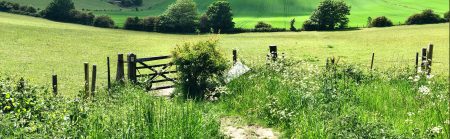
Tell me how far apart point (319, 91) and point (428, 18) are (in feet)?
252

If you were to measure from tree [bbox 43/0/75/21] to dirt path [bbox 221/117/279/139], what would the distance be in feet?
282

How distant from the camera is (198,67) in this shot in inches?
692

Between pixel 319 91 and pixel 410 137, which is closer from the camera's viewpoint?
pixel 410 137

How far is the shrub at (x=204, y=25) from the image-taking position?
283 feet

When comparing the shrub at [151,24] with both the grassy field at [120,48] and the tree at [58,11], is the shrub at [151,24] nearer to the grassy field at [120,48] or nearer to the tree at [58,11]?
the grassy field at [120,48]

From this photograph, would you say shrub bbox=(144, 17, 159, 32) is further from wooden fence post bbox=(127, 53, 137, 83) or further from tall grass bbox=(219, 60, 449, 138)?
tall grass bbox=(219, 60, 449, 138)

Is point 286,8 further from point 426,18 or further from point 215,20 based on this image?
point 426,18

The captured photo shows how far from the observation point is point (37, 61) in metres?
42.5

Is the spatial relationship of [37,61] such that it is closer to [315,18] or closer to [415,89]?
[415,89]

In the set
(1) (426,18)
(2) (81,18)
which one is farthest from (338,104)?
(2) (81,18)

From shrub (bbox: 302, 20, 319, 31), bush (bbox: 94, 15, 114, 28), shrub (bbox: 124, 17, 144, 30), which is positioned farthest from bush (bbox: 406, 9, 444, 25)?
bush (bbox: 94, 15, 114, 28)

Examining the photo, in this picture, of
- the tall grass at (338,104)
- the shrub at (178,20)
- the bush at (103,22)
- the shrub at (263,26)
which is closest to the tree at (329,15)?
the shrub at (263,26)

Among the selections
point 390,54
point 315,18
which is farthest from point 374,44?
point 315,18

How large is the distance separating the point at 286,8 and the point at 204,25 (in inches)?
1488
